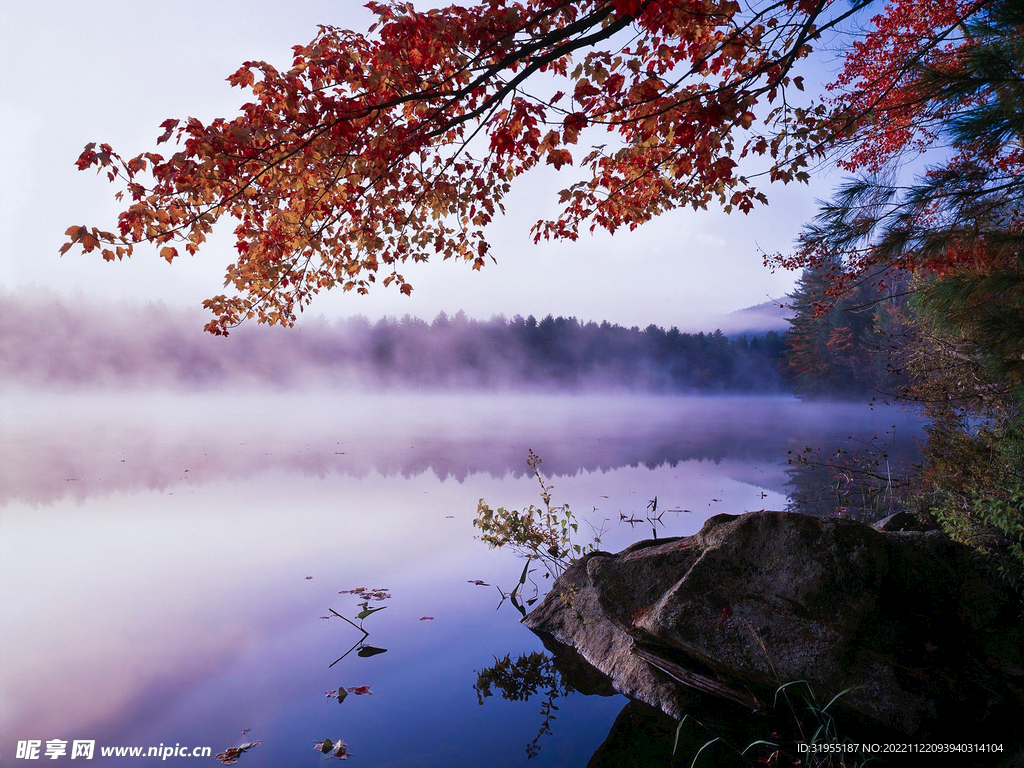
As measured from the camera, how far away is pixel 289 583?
5.61 m

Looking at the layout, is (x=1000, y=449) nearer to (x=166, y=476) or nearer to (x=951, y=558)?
(x=951, y=558)

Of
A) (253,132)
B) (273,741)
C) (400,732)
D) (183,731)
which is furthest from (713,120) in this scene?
(183,731)

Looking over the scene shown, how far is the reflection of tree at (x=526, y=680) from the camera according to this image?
12.0ft

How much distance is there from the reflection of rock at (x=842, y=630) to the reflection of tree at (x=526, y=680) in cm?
45

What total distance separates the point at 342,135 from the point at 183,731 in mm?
4041

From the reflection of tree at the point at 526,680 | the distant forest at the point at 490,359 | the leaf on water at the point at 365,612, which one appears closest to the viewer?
the reflection of tree at the point at 526,680

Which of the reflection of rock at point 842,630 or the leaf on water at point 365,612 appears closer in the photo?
the reflection of rock at point 842,630

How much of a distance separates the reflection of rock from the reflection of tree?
17.6 inches

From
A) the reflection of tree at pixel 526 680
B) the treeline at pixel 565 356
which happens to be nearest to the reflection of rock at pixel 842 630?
the reflection of tree at pixel 526 680

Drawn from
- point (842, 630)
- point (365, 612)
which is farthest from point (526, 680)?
point (842, 630)

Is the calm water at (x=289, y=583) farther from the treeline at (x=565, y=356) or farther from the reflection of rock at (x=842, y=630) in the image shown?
the treeline at (x=565, y=356)

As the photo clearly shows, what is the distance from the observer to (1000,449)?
446 cm

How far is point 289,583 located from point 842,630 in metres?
4.95

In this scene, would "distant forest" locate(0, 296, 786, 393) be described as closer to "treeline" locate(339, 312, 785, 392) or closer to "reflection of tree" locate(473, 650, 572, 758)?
"treeline" locate(339, 312, 785, 392)
